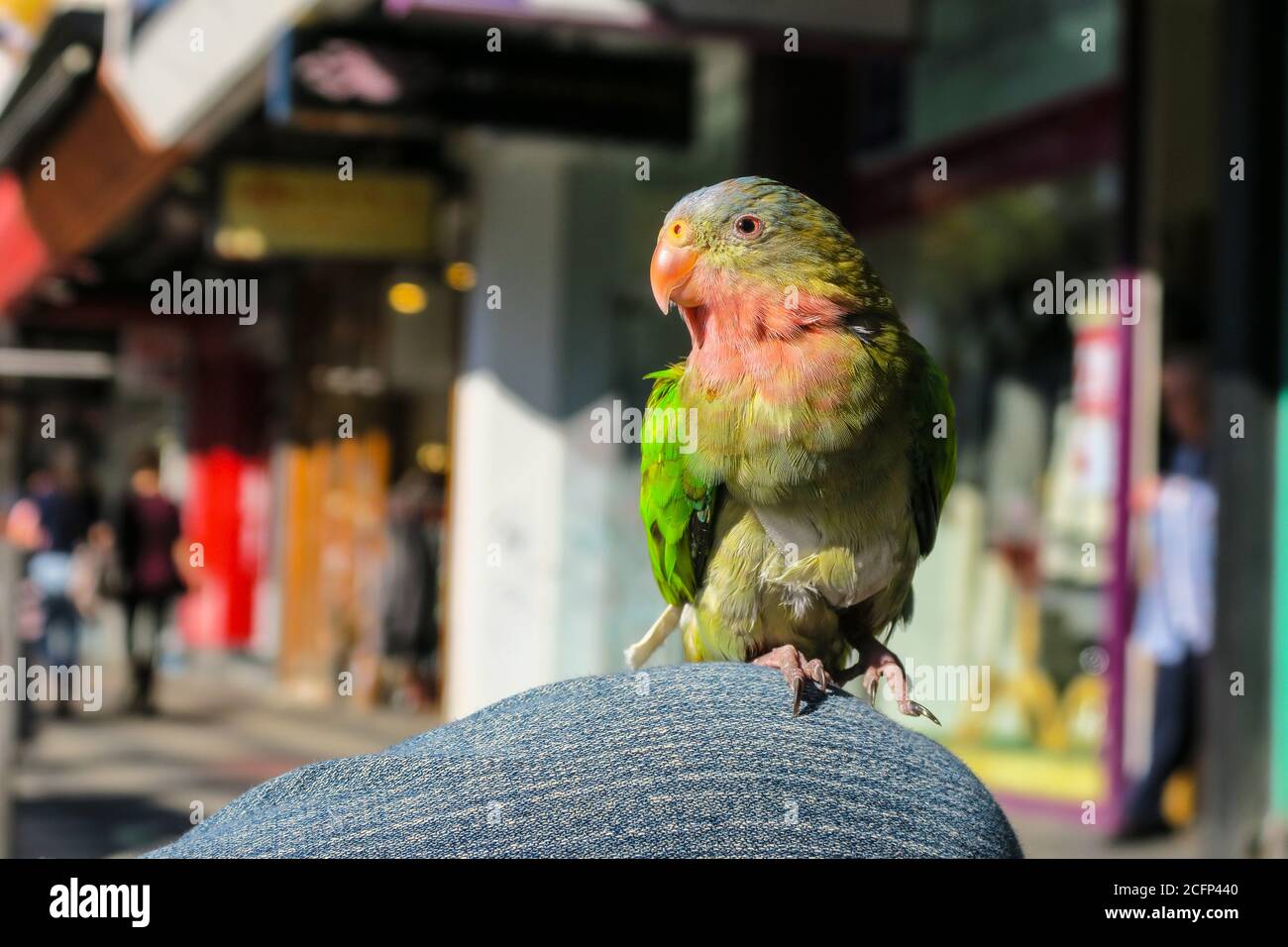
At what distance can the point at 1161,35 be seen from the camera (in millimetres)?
7344

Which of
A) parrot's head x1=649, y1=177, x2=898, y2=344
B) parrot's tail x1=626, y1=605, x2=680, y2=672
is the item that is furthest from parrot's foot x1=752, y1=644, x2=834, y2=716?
parrot's head x1=649, y1=177, x2=898, y2=344

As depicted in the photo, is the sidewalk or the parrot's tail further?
the sidewalk

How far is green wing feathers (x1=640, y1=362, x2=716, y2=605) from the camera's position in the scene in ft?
4.62

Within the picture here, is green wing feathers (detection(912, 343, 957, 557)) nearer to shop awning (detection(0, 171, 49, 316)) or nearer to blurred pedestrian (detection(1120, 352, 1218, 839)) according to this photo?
blurred pedestrian (detection(1120, 352, 1218, 839))

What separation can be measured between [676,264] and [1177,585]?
6269 millimetres

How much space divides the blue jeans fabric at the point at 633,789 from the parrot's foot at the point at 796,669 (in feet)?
0.04

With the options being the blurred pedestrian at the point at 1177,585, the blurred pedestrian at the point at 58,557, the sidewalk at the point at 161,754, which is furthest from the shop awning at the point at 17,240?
the blurred pedestrian at the point at 1177,585

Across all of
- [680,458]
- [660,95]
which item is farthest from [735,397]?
[660,95]

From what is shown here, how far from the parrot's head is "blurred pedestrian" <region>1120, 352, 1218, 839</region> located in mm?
6076

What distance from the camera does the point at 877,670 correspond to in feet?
4.66

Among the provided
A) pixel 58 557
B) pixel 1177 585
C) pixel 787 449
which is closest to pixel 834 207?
pixel 787 449

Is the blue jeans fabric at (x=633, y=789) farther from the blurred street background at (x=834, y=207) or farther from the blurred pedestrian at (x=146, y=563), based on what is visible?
the blurred pedestrian at (x=146, y=563)

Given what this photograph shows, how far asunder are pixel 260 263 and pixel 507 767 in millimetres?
10491

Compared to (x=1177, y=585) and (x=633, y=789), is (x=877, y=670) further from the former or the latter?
(x=1177, y=585)
